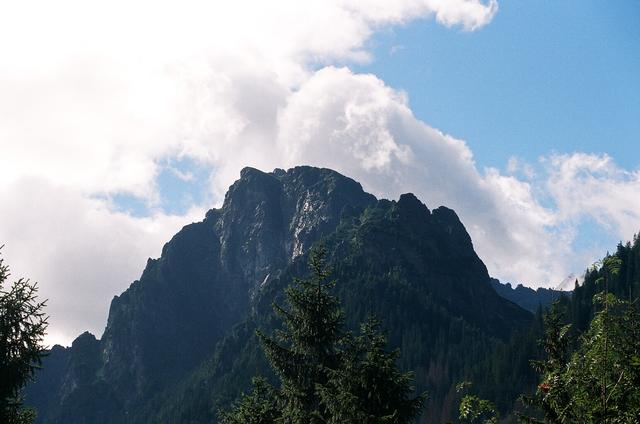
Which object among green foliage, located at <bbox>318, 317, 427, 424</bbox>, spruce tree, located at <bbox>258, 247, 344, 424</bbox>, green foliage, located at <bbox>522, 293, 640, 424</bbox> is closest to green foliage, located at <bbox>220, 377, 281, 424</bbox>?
spruce tree, located at <bbox>258, 247, 344, 424</bbox>

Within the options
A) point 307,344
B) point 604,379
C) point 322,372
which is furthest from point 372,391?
point 604,379

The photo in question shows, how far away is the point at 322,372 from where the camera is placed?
30.9 metres

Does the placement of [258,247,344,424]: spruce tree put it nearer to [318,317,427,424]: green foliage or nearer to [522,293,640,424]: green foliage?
[318,317,427,424]: green foliage

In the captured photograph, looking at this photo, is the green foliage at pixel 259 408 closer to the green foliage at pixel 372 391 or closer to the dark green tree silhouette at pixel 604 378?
the green foliage at pixel 372 391

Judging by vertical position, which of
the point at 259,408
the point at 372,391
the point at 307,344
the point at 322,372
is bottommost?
the point at 259,408

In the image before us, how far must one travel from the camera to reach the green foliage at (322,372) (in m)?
26.0

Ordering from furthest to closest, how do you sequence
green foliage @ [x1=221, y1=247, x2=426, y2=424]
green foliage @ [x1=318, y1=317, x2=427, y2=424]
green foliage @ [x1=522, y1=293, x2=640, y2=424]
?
green foliage @ [x1=221, y1=247, x2=426, y2=424] → green foliage @ [x1=318, y1=317, x2=427, y2=424] → green foliage @ [x1=522, y1=293, x2=640, y2=424]

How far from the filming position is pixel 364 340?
28219mm

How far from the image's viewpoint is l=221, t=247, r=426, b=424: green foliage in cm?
2602

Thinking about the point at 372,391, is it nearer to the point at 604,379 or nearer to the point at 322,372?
the point at 322,372

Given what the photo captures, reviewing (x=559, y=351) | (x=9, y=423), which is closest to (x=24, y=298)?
(x=9, y=423)

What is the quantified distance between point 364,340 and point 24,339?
1377cm

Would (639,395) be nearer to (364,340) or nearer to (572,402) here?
(572,402)

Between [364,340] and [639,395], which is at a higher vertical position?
[364,340]
